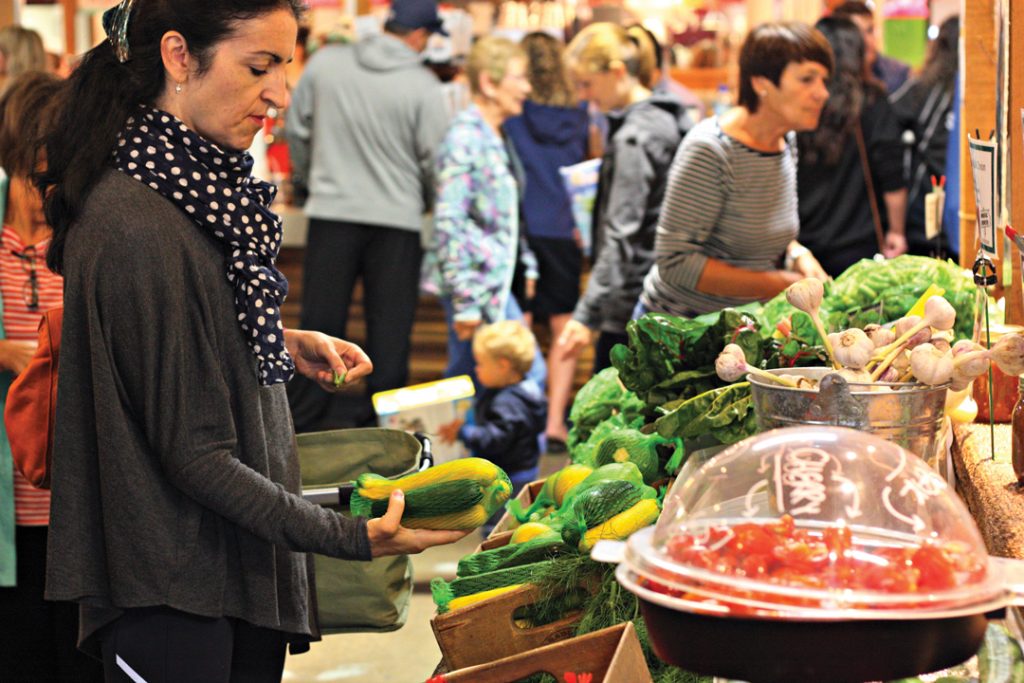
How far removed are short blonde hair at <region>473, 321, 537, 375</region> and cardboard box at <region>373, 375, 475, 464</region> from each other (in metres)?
0.20

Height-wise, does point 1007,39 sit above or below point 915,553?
above

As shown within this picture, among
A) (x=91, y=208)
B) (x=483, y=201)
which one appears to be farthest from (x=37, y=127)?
(x=483, y=201)

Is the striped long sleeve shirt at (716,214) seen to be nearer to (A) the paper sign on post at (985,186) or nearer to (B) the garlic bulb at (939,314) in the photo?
(A) the paper sign on post at (985,186)

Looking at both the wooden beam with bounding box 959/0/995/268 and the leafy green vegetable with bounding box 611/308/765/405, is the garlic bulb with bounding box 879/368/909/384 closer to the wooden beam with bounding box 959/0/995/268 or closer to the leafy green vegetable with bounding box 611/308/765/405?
the leafy green vegetable with bounding box 611/308/765/405

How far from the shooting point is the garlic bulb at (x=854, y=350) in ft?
6.32

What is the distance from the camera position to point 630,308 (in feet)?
15.7

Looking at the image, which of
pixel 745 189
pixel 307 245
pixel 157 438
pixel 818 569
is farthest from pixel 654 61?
pixel 818 569

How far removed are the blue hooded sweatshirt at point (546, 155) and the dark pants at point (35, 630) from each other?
3.69 metres

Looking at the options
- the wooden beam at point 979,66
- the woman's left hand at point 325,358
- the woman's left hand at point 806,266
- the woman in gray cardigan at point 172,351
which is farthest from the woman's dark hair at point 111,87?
the woman's left hand at point 806,266

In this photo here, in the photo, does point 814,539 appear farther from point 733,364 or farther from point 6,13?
point 6,13

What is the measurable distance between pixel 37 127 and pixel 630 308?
2329mm

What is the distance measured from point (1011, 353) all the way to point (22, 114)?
239 cm

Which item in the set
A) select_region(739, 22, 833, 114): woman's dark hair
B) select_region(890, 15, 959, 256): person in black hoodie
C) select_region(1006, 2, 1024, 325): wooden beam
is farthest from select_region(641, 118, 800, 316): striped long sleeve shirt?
select_region(890, 15, 959, 256): person in black hoodie

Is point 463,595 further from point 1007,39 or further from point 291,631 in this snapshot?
point 1007,39
